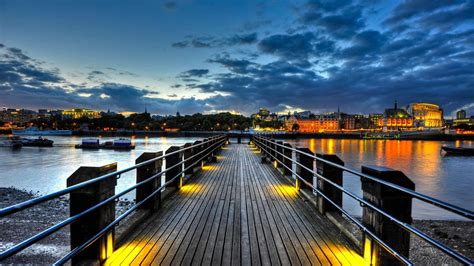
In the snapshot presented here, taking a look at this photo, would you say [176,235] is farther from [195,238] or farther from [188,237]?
[195,238]

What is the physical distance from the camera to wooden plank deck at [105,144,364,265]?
137 inches

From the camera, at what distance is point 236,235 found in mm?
4273

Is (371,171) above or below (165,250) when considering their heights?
above

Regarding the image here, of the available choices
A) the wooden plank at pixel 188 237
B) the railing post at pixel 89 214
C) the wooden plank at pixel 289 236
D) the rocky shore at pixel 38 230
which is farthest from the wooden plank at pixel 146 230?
the rocky shore at pixel 38 230

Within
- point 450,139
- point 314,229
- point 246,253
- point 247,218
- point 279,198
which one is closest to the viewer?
point 246,253

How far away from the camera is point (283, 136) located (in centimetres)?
12388

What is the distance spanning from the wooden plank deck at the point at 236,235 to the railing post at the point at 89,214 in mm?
228

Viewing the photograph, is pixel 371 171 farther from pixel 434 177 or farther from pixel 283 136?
pixel 283 136

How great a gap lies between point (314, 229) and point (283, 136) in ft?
396

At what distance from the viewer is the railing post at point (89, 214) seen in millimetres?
3002

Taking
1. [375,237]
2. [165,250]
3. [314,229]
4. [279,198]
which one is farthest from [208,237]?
[279,198]

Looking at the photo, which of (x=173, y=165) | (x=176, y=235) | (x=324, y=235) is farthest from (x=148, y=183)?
(x=324, y=235)

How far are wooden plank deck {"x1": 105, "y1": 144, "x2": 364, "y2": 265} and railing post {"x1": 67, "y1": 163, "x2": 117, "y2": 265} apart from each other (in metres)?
0.23

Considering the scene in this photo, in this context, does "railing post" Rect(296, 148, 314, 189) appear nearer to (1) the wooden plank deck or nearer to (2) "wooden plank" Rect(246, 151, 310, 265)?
(1) the wooden plank deck
